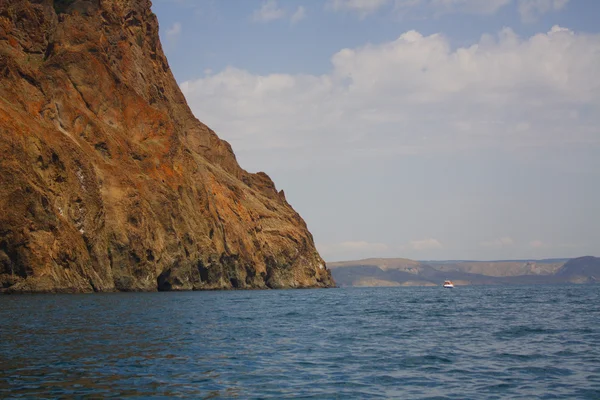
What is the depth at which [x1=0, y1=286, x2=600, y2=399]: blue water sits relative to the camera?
18.7m

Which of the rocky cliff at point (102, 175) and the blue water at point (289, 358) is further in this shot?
Result: the rocky cliff at point (102, 175)

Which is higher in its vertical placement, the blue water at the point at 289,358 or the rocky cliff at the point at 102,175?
the rocky cliff at the point at 102,175

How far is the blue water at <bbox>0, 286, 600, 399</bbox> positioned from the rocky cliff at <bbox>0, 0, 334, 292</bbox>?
2768 cm

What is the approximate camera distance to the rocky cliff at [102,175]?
66812 millimetres

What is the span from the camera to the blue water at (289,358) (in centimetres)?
1870

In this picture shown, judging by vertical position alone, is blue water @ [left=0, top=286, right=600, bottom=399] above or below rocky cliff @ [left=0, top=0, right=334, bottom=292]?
below

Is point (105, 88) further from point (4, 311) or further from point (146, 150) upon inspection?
point (4, 311)

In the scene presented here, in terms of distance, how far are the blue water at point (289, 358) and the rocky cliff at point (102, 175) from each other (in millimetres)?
27677

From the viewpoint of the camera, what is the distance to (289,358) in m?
25.1

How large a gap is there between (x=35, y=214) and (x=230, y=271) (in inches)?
2201

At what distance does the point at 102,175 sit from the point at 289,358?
68.0m

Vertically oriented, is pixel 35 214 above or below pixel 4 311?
above

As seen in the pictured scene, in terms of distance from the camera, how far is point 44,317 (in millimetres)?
38062

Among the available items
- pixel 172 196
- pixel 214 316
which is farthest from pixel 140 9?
pixel 214 316
